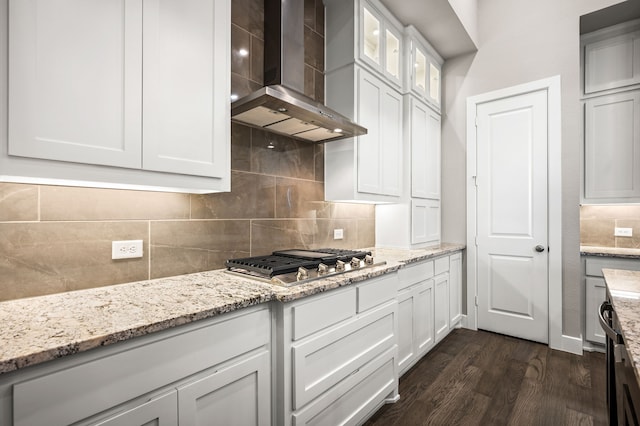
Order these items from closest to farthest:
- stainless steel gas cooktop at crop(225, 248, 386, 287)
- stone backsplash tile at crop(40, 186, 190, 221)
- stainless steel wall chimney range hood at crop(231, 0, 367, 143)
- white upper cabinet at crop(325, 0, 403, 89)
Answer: stone backsplash tile at crop(40, 186, 190, 221) < stainless steel gas cooktop at crop(225, 248, 386, 287) < stainless steel wall chimney range hood at crop(231, 0, 367, 143) < white upper cabinet at crop(325, 0, 403, 89)

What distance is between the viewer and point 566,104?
115 inches

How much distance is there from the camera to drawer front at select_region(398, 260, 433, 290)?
234 cm

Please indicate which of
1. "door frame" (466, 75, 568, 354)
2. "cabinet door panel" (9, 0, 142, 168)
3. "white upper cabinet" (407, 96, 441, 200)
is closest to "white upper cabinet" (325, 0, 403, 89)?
"white upper cabinet" (407, 96, 441, 200)

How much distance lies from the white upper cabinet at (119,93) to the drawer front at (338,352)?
90 cm

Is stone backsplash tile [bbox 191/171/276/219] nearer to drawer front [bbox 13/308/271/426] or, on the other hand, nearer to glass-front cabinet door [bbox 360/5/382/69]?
drawer front [bbox 13/308/271/426]

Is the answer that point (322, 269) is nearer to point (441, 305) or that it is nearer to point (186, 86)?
point (186, 86)

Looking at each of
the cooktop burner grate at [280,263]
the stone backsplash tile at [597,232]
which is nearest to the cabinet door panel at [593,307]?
the stone backsplash tile at [597,232]

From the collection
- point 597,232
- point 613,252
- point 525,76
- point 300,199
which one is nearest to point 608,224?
point 597,232

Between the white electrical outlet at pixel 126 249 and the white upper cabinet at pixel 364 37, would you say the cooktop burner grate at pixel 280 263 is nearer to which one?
the white electrical outlet at pixel 126 249

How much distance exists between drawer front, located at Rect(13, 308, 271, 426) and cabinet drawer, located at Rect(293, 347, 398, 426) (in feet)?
1.65

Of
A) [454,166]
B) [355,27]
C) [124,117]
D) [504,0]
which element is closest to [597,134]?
[454,166]

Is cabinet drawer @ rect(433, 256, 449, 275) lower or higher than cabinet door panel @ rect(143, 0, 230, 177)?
lower

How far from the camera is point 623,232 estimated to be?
121 inches

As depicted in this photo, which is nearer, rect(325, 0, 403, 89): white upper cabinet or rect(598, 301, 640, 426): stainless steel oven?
rect(598, 301, 640, 426): stainless steel oven
